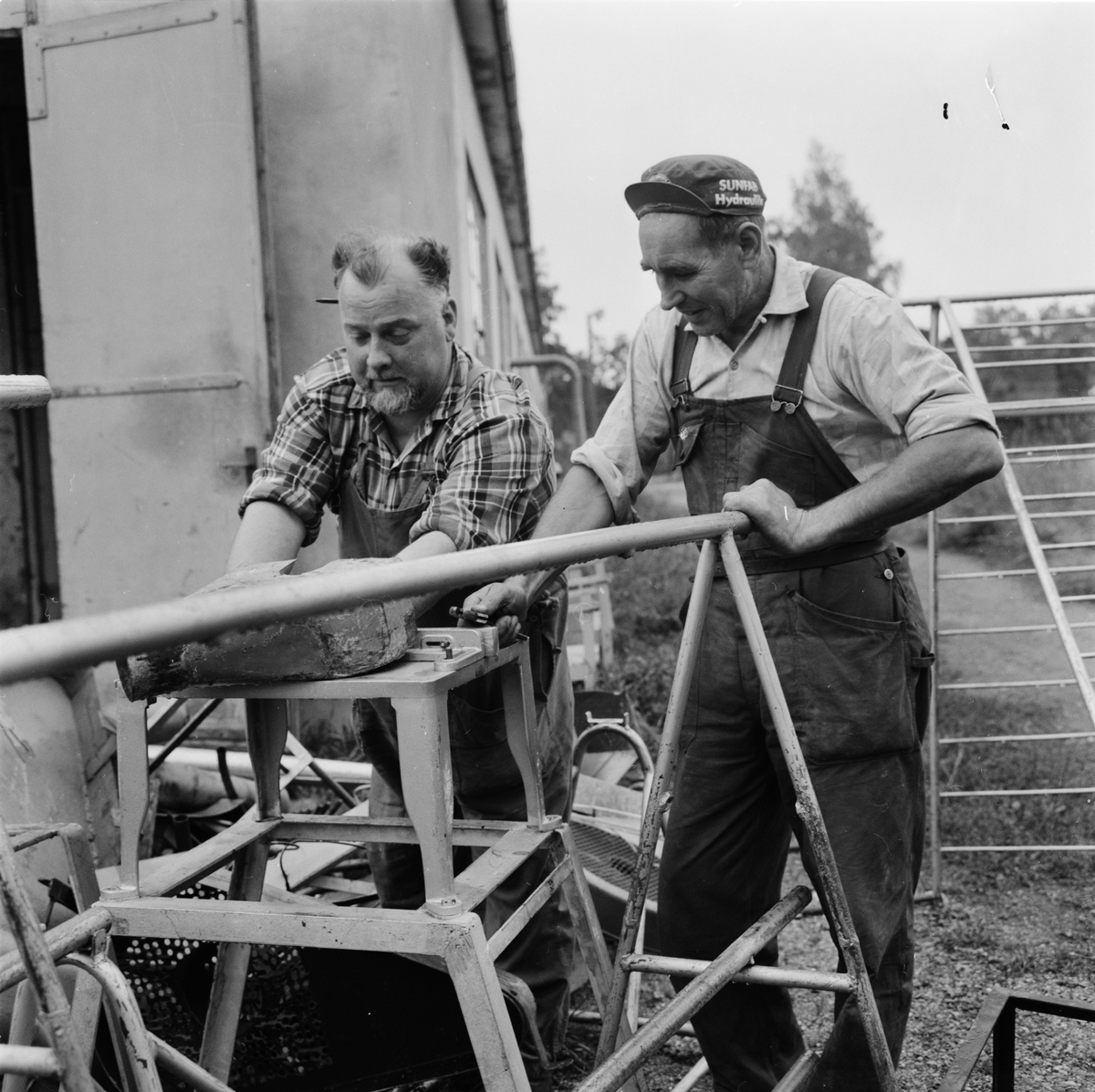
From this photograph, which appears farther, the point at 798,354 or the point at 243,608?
the point at 798,354

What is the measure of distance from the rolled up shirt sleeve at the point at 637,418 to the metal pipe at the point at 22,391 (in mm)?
1232

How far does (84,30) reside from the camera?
178 inches

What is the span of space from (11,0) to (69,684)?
9.56 ft

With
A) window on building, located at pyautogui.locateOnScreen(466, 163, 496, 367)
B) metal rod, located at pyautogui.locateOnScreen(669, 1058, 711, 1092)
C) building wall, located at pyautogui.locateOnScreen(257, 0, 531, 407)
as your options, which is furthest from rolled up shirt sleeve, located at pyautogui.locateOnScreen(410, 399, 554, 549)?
window on building, located at pyautogui.locateOnScreen(466, 163, 496, 367)

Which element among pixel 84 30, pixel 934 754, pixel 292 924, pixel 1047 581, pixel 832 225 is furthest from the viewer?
pixel 832 225

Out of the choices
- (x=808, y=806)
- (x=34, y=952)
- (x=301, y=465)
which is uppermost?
(x=301, y=465)

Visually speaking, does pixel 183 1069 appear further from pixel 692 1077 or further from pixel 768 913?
pixel 692 1077

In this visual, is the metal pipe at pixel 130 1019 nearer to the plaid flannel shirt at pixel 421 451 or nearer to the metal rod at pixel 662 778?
the metal rod at pixel 662 778

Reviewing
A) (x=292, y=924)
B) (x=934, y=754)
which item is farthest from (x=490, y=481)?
(x=934, y=754)

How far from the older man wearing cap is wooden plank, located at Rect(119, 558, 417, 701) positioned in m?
0.49

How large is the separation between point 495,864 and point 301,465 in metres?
1.09

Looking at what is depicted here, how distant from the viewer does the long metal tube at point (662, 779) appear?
2.05m

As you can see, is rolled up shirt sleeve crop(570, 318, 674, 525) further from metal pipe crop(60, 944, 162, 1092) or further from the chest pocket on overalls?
metal pipe crop(60, 944, 162, 1092)

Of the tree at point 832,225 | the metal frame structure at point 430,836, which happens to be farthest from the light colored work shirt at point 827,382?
the tree at point 832,225
